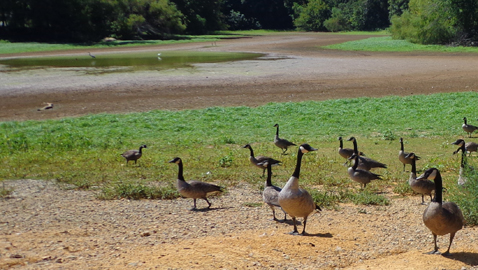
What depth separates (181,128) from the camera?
19.1 metres

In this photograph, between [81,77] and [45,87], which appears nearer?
[45,87]

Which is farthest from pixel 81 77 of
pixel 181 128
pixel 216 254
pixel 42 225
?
pixel 216 254

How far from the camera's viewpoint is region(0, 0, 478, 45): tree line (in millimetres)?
50781

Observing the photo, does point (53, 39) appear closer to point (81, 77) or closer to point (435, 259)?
point (81, 77)

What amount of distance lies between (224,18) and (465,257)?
102 m

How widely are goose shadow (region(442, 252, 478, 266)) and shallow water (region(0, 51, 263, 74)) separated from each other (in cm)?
3113

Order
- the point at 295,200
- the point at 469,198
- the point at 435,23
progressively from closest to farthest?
the point at 295,200 < the point at 469,198 < the point at 435,23

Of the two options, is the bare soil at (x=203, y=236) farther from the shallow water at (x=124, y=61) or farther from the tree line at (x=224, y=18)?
the tree line at (x=224, y=18)

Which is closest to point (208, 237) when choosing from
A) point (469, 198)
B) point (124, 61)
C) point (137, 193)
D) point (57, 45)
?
point (137, 193)

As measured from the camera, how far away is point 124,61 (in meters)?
44.4

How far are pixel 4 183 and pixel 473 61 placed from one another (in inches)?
1335

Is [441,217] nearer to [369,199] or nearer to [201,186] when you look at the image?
[369,199]

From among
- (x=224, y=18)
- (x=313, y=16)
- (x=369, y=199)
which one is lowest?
(x=369, y=199)

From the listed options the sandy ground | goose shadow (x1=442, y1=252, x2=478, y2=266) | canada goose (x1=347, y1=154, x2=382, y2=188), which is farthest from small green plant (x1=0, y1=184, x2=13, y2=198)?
the sandy ground
